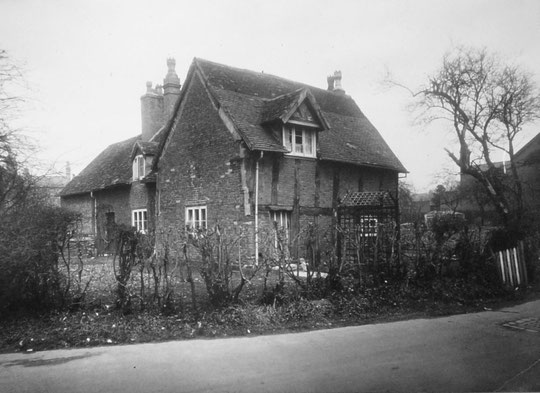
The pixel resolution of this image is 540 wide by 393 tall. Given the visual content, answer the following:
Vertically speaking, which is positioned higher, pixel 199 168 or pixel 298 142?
pixel 298 142

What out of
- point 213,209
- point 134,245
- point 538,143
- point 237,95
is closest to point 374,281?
point 134,245

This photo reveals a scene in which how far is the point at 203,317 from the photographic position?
26.3 feet

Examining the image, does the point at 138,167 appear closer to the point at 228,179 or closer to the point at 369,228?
the point at 228,179

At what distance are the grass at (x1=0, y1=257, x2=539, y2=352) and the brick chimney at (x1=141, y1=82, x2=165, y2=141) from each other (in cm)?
1654

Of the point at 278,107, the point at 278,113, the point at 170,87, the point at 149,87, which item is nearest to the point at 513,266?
the point at 278,113

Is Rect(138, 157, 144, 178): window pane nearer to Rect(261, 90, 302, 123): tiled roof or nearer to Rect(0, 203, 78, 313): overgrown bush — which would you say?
Rect(261, 90, 302, 123): tiled roof

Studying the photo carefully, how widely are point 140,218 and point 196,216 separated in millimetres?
6304

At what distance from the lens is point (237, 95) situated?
18203 mm

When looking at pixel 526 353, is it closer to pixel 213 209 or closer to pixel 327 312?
pixel 327 312

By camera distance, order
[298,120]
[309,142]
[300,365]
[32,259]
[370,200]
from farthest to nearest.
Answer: [309,142] < [298,120] < [370,200] < [32,259] < [300,365]

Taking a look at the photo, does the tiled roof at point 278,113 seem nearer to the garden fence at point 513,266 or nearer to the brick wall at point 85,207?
the garden fence at point 513,266

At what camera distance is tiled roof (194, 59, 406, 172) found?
16.8 metres

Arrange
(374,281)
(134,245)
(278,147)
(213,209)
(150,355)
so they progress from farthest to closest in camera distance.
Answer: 1. (213,209)
2. (278,147)
3. (374,281)
4. (134,245)
5. (150,355)

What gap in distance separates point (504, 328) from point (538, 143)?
93.3 ft
